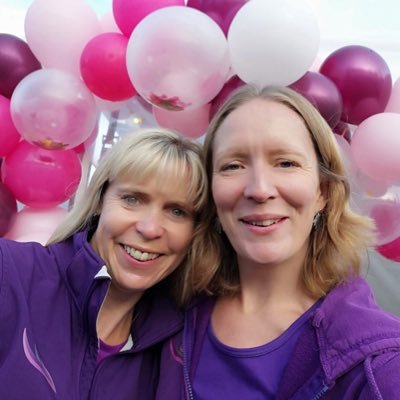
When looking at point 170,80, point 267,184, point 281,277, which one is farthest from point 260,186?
point 170,80

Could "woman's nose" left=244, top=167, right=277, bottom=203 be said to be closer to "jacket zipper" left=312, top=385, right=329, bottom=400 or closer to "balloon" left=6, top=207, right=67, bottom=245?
"jacket zipper" left=312, top=385, right=329, bottom=400

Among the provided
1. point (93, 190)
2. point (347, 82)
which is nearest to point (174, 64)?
point (93, 190)

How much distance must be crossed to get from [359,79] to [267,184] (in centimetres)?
129

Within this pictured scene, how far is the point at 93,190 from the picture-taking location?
4.65 feet

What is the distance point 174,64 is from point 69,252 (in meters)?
1.01

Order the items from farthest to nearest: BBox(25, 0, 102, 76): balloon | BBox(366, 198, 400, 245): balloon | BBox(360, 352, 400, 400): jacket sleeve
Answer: BBox(366, 198, 400, 245): balloon
BBox(25, 0, 102, 76): balloon
BBox(360, 352, 400, 400): jacket sleeve

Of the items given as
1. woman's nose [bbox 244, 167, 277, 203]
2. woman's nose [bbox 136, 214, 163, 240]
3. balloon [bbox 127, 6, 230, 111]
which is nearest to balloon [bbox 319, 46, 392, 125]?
balloon [bbox 127, 6, 230, 111]

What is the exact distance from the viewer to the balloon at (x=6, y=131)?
224 centimetres

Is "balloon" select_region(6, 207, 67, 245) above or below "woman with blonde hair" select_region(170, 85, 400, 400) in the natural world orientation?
below

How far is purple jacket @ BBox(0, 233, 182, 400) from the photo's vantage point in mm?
1071

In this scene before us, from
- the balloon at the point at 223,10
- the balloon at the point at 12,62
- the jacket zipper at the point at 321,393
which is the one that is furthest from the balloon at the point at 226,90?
the jacket zipper at the point at 321,393

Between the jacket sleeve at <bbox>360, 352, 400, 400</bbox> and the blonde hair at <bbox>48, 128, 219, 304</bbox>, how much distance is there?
26.0 inches

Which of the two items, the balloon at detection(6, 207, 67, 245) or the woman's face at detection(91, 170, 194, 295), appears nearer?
the woman's face at detection(91, 170, 194, 295)

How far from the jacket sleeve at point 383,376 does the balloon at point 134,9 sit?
6.41 feet
